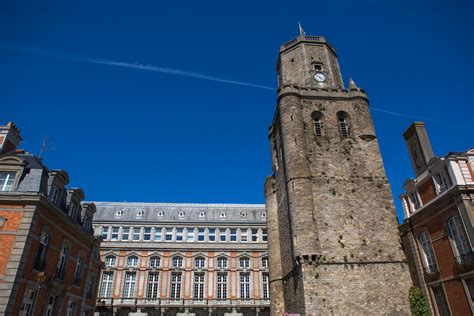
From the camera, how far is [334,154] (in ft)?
82.4

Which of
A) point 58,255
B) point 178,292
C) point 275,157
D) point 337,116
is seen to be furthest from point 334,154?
point 178,292

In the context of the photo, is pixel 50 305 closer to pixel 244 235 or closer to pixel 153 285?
pixel 153 285

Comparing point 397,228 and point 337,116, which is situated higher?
point 337,116

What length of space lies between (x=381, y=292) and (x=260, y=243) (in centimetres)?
2723

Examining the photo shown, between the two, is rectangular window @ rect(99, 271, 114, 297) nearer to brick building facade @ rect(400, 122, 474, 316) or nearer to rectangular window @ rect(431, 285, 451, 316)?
brick building facade @ rect(400, 122, 474, 316)

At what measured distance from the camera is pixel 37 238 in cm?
1839

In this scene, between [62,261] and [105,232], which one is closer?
[62,261]

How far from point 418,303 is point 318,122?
46.7 ft

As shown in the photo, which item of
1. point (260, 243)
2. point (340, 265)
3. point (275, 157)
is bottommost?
point (340, 265)

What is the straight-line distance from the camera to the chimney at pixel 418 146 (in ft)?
74.4

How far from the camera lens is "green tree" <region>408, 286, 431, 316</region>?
63.7ft

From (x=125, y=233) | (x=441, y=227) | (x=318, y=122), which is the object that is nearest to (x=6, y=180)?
(x=318, y=122)

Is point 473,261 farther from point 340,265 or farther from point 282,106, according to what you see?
point 282,106

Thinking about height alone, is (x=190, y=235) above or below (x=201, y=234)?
below
